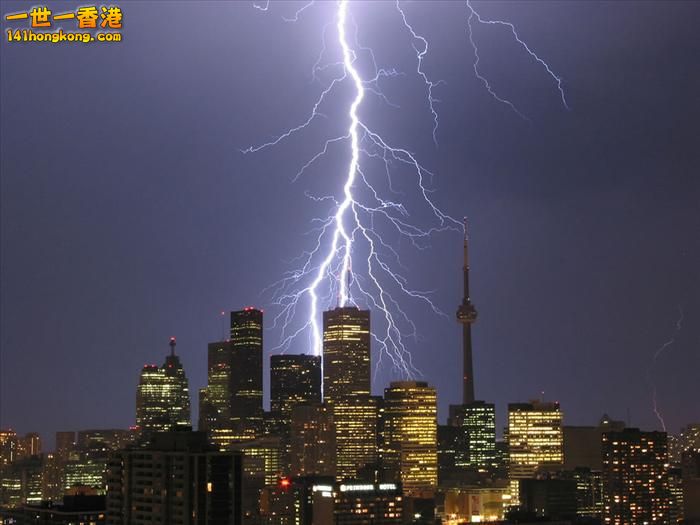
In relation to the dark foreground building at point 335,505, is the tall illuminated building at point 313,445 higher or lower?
higher

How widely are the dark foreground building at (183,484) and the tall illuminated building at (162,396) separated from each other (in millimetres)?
62395

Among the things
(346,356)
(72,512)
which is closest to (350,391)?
(346,356)

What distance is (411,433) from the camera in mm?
98688

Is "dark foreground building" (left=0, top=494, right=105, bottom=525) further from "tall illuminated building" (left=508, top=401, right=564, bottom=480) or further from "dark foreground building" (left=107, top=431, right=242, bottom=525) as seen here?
"tall illuminated building" (left=508, top=401, right=564, bottom=480)

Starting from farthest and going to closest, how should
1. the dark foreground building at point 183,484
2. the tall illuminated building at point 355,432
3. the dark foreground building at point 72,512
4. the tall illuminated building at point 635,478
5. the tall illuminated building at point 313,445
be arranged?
the tall illuminated building at point 355,432 → the tall illuminated building at point 313,445 → the tall illuminated building at point 635,478 → the dark foreground building at point 72,512 → the dark foreground building at point 183,484

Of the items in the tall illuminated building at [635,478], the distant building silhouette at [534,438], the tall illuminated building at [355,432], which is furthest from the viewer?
the distant building silhouette at [534,438]

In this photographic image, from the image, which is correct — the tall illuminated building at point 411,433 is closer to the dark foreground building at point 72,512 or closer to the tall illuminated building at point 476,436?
the tall illuminated building at point 476,436

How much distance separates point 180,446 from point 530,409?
231 feet

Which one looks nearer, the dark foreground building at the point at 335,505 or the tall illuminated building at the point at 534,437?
the dark foreground building at the point at 335,505

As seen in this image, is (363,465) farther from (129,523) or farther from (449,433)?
(129,523)

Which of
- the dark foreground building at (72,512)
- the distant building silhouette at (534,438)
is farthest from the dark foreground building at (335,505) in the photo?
the distant building silhouette at (534,438)

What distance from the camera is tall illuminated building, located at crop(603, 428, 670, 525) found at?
75.4 m

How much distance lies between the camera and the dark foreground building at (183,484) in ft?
123

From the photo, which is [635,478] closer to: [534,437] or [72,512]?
[534,437]
